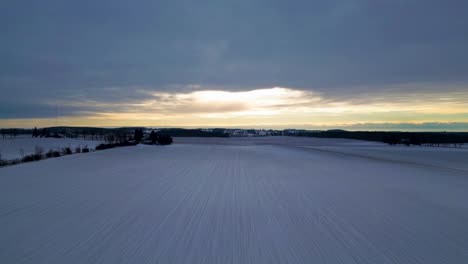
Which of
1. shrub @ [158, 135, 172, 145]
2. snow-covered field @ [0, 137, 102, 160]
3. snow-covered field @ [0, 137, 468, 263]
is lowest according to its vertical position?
snow-covered field @ [0, 137, 102, 160]

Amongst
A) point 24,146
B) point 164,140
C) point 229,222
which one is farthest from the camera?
point 164,140

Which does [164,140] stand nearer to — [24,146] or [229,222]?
[24,146]

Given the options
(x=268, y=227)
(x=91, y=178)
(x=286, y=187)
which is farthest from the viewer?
(x=91, y=178)

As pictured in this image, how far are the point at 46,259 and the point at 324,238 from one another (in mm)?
4315

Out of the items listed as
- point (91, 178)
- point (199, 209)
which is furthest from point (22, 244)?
point (91, 178)

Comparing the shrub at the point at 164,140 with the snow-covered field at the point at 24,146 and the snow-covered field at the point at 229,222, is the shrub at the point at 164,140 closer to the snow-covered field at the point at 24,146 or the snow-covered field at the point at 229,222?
the snow-covered field at the point at 24,146

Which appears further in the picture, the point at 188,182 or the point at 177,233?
the point at 188,182

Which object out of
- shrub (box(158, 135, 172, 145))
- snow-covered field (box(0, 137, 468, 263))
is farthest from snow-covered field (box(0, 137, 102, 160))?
snow-covered field (box(0, 137, 468, 263))

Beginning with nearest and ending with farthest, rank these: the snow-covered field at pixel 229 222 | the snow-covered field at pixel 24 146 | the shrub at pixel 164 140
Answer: the snow-covered field at pixel 229 222 < the snow-covered field at pixel 24 146 < the shrub at pixel 164 140

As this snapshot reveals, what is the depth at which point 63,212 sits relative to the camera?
5.96m

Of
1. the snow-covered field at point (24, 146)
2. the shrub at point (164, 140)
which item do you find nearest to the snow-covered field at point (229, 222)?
the snow-covered field at point (24, 146)

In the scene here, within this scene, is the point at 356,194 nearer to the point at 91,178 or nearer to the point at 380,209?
the point at 380,209

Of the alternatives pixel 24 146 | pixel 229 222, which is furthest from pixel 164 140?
pixel 229 222

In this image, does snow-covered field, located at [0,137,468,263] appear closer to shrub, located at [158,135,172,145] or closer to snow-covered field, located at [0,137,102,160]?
snow-covered field, located at [0,137,102,160]
